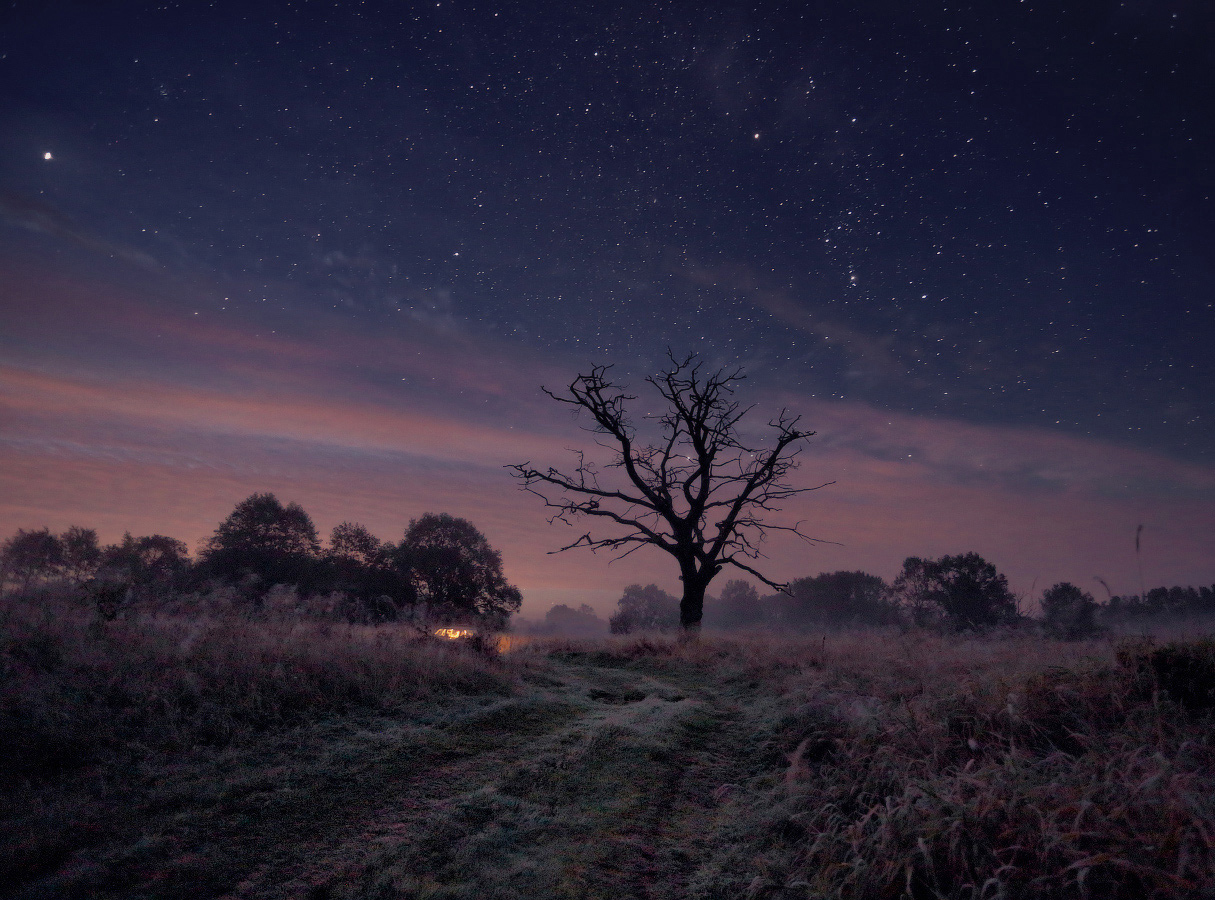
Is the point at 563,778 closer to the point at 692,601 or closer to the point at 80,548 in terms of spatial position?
the point at 692,601

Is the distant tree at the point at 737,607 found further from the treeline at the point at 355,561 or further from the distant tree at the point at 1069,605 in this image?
the treeline at the point at 355,561

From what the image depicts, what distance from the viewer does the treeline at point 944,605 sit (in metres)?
21.8

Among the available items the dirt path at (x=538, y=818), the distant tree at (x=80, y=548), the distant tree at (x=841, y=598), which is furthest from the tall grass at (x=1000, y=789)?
the distant tree at (x=841, y=598)

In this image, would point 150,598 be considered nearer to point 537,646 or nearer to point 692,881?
point 537,646

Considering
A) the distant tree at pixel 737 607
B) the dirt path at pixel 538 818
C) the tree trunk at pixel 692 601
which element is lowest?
the distant tree at pixel 737 607

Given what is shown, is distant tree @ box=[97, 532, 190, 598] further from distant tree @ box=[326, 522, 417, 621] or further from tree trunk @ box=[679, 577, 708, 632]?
tree trunk @ box=[679, 577, 708, 632]

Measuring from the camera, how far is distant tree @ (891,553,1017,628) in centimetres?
4047

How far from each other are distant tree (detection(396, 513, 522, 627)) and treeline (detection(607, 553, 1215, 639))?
7.91m

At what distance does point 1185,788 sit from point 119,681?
8.67 metres

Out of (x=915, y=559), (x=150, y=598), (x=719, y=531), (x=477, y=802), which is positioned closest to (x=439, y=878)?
(x=477, y=802)

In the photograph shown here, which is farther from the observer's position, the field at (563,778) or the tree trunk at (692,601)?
the tree trunk at (692,601)

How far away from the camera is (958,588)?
42.1 metres

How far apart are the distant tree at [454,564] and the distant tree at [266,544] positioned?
564 centimetres

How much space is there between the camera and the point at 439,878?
338 centimetres
